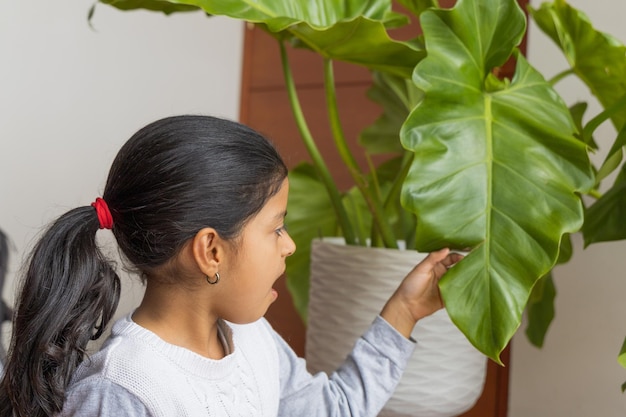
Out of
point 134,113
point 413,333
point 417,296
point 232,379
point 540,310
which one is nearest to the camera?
point 232,379

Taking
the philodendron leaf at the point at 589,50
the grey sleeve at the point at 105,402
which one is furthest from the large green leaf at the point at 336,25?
the grey sleeve at the point at 105,402

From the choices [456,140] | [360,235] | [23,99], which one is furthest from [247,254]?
[23,99]

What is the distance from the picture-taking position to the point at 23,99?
2.04m

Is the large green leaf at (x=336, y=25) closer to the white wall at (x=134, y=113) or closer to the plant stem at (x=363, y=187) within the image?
the plant stem at (x=363, y=187)

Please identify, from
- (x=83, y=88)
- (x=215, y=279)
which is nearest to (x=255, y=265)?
(x=215, y=279)

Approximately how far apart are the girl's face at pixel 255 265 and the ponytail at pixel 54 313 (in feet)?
0.45

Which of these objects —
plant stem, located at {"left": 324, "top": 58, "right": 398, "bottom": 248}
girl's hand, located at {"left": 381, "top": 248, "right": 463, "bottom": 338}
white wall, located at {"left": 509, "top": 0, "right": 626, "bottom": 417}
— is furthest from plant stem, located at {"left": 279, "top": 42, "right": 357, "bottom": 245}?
white wall, located at {"left": 509, "top": 0, "right": 626, "bottom": 417}

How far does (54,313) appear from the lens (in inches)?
35.1

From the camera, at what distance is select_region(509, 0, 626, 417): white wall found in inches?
59.6

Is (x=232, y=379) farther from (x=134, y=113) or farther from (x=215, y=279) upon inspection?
(x=134, y=113)

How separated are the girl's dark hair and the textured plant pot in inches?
15.2

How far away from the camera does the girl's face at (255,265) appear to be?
0.93m

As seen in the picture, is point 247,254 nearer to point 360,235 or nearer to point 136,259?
point 136,259

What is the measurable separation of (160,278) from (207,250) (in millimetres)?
72
